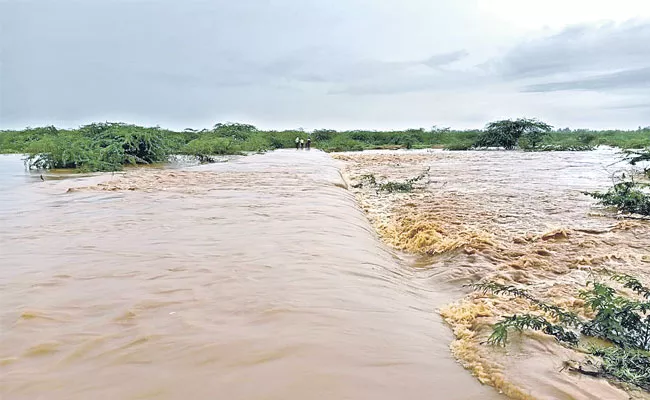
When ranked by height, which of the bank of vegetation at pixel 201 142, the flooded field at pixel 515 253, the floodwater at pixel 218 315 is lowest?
the flooded field at pixel 515 253

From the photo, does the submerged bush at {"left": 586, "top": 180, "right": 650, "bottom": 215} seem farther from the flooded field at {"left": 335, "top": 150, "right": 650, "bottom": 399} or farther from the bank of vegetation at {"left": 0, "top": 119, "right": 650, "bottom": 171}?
the bank of vegetation at {"left": 0, "top": 119, "right": 650, "bottom": 171}

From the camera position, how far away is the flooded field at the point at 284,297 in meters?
2.47

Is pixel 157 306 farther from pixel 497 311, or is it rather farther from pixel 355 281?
pixel 497 311

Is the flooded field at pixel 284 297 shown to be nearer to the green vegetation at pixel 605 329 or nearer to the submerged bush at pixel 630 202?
the green vegetation at pixel 605 329

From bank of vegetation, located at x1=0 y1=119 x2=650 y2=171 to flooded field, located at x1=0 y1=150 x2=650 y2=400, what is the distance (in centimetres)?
1126

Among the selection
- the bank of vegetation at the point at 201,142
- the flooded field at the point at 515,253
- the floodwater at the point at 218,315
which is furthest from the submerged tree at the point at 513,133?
the floodwater at the point at 218,315

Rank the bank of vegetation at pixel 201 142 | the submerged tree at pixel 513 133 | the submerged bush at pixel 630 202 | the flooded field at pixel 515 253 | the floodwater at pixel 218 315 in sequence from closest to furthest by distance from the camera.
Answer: the floodwater at pixel 218 315 → the flooded field at pixel 515 253 → the submerged bush at pixel 630 202 → the bank of vegetation at pixel 201 142 → the submerged tree at pixel 513 133

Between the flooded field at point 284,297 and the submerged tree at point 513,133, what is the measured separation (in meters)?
31.9

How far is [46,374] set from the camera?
8.18ft

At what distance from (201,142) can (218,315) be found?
88.8 feet

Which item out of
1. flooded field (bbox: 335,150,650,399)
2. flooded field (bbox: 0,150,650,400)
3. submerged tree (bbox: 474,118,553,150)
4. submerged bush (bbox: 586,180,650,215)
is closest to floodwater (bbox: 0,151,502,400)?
flooded field (bbox: 0,150,650,400)

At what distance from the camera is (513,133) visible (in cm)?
3838

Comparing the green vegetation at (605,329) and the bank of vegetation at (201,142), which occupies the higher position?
the bank of vegetation at (201,142)

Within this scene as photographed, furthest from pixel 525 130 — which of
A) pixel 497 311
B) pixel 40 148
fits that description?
pixel 497 311
